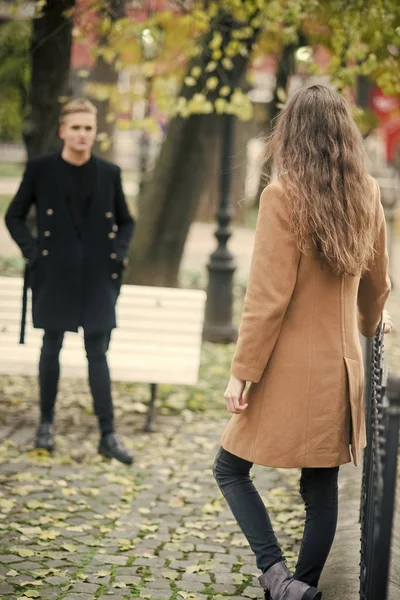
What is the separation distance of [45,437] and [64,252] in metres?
1.16

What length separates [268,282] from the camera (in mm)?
3402

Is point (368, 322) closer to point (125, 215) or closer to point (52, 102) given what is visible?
point (125, 215)

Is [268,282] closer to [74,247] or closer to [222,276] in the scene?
[74,247]

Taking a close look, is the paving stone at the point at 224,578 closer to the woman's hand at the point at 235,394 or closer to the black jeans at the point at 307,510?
the black jeans at the point at 307,510

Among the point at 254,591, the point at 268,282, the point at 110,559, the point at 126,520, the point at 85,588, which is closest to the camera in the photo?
the point at 268,282

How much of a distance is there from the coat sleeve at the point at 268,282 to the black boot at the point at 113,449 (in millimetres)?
2734

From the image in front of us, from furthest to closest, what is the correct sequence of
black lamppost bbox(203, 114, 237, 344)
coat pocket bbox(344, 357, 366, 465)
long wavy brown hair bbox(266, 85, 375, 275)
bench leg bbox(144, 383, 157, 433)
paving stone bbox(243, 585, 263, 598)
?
1. black lamppost bbox(203, 114, 237, 344)
2. bench leg bbox(144, 383, 157, 433)
3. paving stone bbox(243, 585, 263, 598)
4. coat pocket bbox(344, 357, 366, 465)
5. long wavy brown hair bbox(266, 85, 375, 275)

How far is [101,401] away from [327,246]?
9.69 feet

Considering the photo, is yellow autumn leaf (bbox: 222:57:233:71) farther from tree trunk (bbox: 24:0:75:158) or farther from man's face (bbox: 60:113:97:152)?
man's face (bbox: 60:113:97:152)

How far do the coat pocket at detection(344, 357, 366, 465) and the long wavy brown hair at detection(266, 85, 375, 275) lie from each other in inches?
13.1

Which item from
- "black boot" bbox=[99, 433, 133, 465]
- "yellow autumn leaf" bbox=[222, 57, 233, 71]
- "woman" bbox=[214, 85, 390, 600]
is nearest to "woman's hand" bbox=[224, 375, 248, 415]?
"woman" bbox=[214, 85, 390, 600]

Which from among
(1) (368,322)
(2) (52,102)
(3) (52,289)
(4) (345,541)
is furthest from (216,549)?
(2) (52,102)

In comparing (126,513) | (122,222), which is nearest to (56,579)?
(126,513)

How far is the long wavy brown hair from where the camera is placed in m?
3.40
